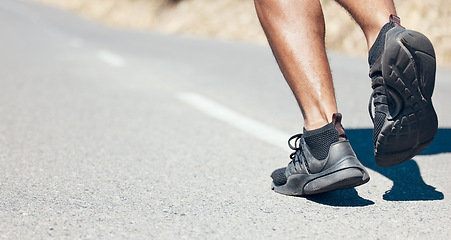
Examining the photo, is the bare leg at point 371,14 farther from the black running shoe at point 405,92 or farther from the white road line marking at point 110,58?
the white road line marking at point 110,58

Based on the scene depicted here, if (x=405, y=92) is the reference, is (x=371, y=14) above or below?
above

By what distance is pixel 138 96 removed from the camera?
5195 millimetres

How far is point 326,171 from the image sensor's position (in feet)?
6.79

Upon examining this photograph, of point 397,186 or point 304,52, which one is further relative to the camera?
point 397,186

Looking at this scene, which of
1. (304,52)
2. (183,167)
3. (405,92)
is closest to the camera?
(405,92)

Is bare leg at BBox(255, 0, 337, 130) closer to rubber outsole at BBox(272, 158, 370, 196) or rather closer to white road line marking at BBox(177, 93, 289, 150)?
rubber outsole at BBox(272, 158, 370, 196)

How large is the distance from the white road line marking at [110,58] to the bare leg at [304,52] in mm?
5920

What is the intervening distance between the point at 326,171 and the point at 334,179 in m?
0.05

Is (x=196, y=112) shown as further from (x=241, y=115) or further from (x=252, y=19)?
(x=252, y=19)

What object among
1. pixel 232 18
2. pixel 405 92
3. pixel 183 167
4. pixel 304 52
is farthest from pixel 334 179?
pixel 232 18

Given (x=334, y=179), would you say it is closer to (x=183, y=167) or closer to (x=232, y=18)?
(x=183, y=167)

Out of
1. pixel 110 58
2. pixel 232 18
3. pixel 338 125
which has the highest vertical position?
pixel 338 125

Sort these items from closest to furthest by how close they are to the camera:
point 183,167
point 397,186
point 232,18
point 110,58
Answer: point 397,186
point 183,167
point 110,58
point 232,18

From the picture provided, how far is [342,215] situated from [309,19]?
0.72 metres
